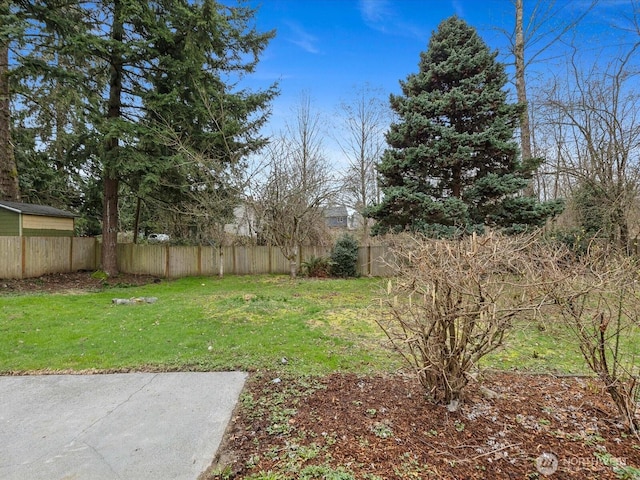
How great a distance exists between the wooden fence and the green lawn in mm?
3151

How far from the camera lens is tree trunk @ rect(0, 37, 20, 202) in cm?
1019

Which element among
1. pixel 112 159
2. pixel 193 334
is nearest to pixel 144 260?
pixel 112 159

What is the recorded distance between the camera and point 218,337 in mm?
4754

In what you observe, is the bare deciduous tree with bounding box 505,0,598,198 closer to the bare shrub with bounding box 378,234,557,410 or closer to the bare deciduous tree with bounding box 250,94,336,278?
the bare deciduous tree with bounding box 250,94,336,278

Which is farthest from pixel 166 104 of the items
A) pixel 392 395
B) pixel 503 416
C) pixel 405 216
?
pixel 503 416

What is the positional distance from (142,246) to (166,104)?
5.25 metres

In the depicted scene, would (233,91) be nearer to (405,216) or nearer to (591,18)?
(405,216)

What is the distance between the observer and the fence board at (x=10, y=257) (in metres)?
9.77

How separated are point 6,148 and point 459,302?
14.4 meters

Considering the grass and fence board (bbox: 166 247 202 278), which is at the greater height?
fence board (bbox: 166 247 202 278)

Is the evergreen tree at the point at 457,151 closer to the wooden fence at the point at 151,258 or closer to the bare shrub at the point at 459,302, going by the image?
the wooden fence at the point at 151,258

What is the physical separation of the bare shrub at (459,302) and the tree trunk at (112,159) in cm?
995

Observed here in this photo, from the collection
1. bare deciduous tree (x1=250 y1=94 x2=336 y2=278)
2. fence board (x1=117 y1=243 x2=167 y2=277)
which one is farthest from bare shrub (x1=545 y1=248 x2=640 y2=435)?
fence board (x1=117 y1=243 x2=167 y2=277)

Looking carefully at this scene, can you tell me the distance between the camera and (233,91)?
1177cm
